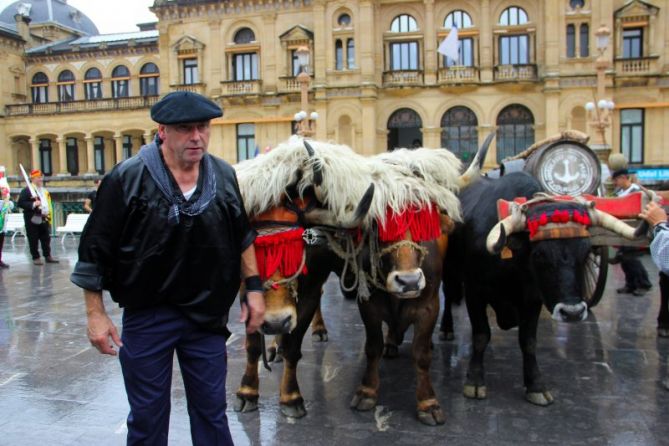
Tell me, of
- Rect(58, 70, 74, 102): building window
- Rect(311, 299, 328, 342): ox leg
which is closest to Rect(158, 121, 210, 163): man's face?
Rect(311, 299, 328, 342): ox leg

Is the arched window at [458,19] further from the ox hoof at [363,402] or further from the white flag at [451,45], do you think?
the ox hoof at [363,402]

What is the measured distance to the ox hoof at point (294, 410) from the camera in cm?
432

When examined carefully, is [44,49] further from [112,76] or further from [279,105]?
[279,105]

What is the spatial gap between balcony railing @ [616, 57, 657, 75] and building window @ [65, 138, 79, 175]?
37.3 m

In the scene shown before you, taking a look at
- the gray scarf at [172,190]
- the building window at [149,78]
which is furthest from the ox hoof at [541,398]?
the building window at [149,78]

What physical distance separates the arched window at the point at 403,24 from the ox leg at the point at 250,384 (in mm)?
31061

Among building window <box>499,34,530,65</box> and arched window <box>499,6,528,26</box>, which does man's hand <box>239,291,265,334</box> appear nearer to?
building window <box>499,34,530,65</box>

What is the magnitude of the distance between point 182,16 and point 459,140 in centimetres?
1956

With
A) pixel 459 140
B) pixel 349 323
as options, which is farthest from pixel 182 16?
pixel 349 323

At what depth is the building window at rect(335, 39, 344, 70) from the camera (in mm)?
32938

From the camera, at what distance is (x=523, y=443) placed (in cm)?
382

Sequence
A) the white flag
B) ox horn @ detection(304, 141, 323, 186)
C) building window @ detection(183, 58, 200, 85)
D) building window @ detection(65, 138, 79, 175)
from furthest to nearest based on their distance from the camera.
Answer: building window @ detection(65, 138, 79, 175) → building window @ detection(183, 58, 200, 85) → the white flag → ox horn @ detection(304, 141, 323, 186)

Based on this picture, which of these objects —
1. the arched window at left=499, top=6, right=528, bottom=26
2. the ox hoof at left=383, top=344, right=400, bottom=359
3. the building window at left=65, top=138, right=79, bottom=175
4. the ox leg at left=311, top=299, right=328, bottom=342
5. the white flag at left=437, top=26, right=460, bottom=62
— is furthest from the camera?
the building window at left=65, top=138, right=79, bottom=175

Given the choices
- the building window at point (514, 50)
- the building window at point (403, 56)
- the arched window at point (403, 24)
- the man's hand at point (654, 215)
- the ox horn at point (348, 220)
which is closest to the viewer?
the ox horn at point (348, 220)
